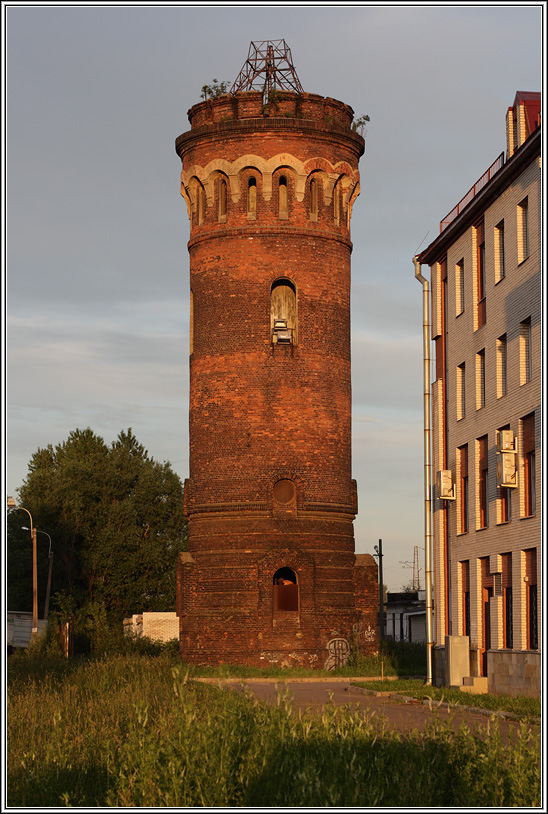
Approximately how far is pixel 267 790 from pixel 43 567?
53290 millimetres

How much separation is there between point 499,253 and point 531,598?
894 centimetres

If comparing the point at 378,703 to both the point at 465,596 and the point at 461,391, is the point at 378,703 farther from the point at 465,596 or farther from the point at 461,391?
the point at 461,391

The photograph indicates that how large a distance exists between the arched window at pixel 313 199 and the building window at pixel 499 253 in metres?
10.3

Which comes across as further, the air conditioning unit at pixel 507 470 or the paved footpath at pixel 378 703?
the air conditioning unit at pixel 507 470

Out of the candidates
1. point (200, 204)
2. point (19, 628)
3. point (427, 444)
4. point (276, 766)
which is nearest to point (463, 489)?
point (427, 444)

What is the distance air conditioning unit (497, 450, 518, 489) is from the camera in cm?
2716

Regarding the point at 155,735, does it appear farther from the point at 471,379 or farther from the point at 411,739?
the point at 471,379

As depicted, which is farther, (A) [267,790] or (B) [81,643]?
(B) [81,643]

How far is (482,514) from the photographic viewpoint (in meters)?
30.8

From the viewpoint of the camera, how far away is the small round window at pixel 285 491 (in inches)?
1492

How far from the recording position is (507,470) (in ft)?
89.1

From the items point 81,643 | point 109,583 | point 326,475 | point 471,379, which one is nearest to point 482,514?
point 471,379

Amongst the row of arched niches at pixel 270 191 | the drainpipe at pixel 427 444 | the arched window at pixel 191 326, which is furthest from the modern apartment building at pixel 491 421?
the arched window at pixel 191 326

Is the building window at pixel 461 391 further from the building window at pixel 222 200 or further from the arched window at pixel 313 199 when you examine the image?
the building window at pixel 222 200
